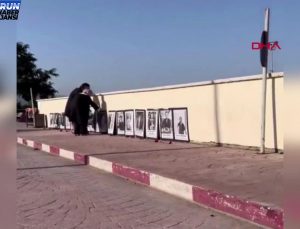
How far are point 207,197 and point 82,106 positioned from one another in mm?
13634

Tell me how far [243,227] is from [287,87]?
9.11ft

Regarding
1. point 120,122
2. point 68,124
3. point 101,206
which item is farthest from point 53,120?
point 101,206

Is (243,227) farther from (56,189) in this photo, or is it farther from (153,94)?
(153,94)

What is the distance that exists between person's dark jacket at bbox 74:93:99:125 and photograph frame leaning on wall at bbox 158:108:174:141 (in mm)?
5523

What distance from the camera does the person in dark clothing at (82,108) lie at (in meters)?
19.4

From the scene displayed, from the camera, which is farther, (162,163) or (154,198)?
(162,163)

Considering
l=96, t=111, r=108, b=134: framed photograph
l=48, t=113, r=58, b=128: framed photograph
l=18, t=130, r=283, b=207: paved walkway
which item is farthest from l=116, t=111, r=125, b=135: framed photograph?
l=48, t=113, r=58, b=128: framed photograph

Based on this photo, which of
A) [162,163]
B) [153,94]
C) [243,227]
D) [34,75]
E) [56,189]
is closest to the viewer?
[243,227]

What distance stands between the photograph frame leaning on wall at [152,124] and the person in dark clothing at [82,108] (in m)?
4.60

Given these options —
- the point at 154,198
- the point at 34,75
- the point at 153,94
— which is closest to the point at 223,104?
the point at 153,94

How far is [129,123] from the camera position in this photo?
16719 millimetres

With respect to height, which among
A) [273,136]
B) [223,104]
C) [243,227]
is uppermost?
[223,104]

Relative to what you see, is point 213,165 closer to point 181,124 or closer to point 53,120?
point 181,124

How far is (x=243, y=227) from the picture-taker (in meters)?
5.35
